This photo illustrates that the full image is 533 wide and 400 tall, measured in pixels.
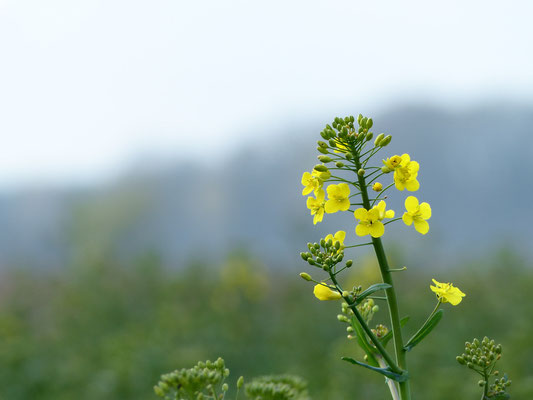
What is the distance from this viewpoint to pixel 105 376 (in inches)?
252

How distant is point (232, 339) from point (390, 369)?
857 centimetres

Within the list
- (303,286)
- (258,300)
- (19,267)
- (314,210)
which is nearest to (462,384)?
(314,210)

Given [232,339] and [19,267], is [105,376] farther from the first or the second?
[19,267]

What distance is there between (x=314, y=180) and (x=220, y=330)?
29.3 ft

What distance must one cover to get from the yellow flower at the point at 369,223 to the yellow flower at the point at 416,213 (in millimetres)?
163

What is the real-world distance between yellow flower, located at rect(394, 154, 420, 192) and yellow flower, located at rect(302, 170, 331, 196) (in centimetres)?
20

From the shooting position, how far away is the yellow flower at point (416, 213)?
63.2 inches

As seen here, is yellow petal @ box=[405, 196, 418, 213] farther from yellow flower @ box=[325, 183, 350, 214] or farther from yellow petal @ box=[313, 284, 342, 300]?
yellow petal @ box=[313, 284, 342, 300]

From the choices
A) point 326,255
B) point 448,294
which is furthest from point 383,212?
point 448,294

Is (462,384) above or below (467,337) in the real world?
above

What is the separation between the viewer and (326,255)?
1.54 meters

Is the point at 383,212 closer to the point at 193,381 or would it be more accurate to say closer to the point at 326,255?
the point at 326,255

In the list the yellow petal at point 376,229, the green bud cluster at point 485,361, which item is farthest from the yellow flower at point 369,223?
the green bud cluster at point 485,361

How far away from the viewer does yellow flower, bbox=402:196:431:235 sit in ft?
5.27
